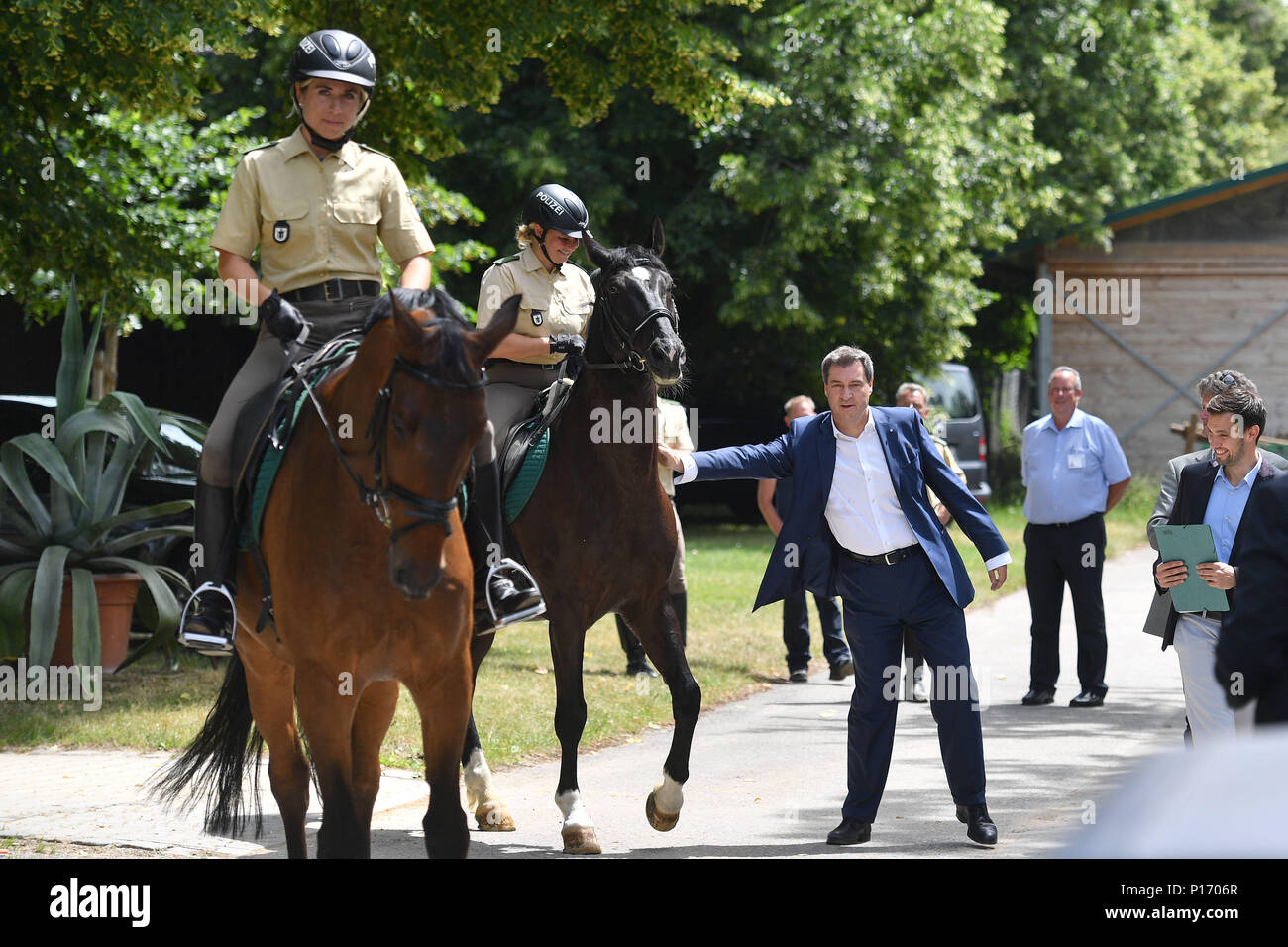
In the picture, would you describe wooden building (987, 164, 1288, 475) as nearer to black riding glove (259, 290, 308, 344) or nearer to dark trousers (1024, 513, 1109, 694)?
dark trousers (1024, 513, 1109, 694)

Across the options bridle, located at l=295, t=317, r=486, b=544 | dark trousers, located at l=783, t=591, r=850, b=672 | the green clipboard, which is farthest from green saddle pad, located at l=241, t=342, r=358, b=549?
dark trousers, located at l=783, t=591, r=850, b=672

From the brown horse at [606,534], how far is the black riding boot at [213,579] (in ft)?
5.17

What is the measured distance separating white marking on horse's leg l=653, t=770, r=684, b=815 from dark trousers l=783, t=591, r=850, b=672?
540cm

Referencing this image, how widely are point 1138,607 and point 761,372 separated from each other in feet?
37.6

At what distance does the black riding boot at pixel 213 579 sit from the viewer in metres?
5.43

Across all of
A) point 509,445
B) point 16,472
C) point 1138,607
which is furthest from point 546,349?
point 1138,607

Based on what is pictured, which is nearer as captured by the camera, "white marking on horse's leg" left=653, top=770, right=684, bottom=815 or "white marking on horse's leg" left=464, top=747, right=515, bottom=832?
"white marking on horse's leg" left=653, top=770, right=684, bottom=815

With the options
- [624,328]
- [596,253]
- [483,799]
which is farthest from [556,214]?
[483,799]

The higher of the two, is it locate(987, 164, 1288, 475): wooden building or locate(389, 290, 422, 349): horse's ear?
locate(987, 164, 1288, 475): wooden building

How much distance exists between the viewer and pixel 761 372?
26688mm

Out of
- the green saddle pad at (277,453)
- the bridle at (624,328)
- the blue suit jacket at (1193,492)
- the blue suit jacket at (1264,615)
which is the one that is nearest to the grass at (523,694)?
the bridle at (624,328)

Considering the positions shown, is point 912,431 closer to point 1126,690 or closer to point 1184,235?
point 1126,690

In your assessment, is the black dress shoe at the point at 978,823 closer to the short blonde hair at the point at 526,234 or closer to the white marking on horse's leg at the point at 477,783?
the white marking on horse's leg at the point at 477,783

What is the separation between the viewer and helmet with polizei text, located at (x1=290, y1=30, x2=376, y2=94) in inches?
225
